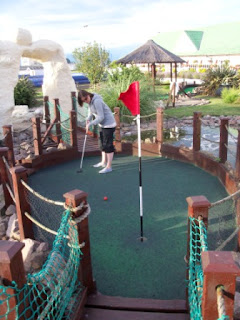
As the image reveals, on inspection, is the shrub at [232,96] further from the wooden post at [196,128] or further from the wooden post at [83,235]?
the wooden post at [83,235]

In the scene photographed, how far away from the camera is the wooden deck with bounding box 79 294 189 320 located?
257 centimetres

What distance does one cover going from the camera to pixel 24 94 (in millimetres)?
14188

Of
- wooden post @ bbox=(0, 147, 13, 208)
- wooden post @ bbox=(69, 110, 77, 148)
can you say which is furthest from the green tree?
wooden post @ bbox=(0, 147, 13, 208)

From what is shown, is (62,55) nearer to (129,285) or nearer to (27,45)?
(27,45)

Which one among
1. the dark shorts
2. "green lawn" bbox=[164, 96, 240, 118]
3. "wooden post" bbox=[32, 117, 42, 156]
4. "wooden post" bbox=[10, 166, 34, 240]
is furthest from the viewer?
"green lawn" bbox=[164, 96, 240, 118]

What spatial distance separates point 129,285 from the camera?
3.08 meters

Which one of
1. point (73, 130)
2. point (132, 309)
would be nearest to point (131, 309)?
point (132, 309)

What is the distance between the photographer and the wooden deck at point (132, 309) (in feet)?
8.44

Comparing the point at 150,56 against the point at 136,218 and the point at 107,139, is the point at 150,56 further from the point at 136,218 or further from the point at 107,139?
the point at 136,218

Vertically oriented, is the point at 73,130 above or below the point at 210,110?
above

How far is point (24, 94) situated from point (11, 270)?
13494 millimetres

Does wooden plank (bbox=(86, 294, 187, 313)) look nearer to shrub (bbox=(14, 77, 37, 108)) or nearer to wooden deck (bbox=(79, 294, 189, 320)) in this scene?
wooden deck (bbox=(79, 294, 189, 320))

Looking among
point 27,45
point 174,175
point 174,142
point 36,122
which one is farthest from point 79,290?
point 27,45

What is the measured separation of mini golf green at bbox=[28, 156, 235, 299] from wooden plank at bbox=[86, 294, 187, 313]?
17cm
